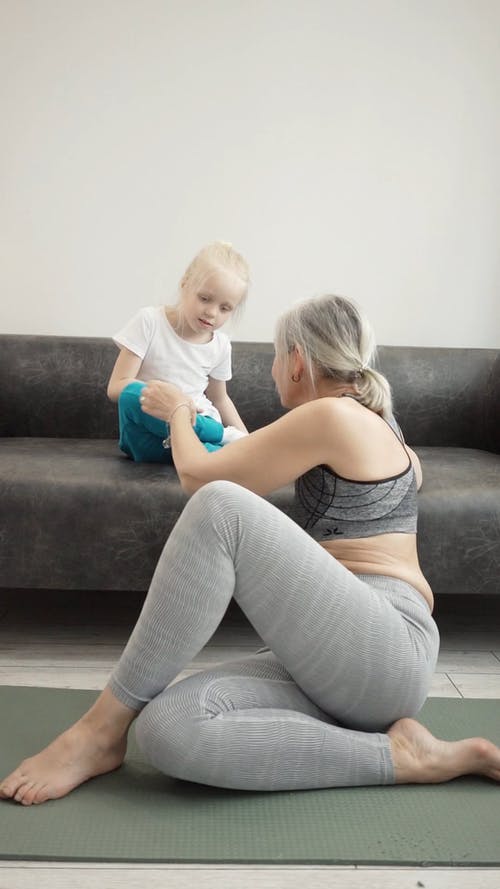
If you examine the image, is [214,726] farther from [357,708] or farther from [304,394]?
[304,394]

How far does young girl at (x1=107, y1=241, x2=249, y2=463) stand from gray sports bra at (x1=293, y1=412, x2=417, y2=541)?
732mm

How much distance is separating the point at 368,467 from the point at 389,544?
0.16m

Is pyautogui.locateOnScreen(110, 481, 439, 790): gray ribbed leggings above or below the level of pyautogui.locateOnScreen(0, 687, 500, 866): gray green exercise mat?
above

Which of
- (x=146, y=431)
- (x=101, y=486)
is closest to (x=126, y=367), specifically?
(x=146, y=431)

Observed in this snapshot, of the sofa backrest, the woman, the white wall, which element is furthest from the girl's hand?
the white wall

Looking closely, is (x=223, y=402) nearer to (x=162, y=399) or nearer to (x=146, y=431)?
(x=146, y=431)

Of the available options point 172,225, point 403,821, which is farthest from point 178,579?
point 172,225

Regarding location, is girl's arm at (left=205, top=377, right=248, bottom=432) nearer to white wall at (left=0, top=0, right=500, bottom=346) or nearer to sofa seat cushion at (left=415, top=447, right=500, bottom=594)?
white wall at (left=0, top=0, right=500, bottom=346)

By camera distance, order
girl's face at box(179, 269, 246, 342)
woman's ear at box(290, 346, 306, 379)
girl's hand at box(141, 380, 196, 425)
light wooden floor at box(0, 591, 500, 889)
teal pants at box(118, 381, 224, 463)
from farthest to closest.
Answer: girl's face at box(179, 269, 246, 342), teal pants at box(118, 381, 224, 463), girl's hand at box(141, 380, 196, 425), woman's ear at box(290, 346, 306, 379), light wooden floor at box(0, 591, 500, 889)

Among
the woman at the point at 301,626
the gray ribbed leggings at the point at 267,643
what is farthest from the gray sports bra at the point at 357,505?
the gray ribbed leggings at the point at 267,643

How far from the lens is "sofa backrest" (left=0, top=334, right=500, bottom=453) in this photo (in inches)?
112

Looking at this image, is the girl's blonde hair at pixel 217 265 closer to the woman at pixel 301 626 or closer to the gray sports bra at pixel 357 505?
the woman at pixel 301 626

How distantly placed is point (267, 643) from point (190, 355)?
1311 millimetres

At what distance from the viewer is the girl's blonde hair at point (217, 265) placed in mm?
2422
